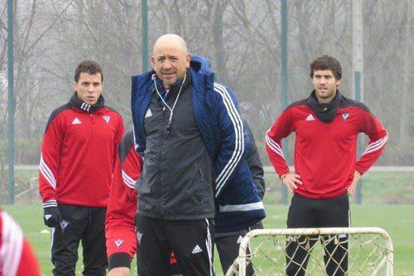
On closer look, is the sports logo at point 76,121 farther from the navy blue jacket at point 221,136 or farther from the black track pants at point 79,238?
the navy blue jacket at point 221,136

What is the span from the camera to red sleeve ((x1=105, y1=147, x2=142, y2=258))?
607cm

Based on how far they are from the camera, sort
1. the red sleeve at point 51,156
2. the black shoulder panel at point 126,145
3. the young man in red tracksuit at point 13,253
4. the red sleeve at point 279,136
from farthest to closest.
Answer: the red sleeve at point 279,136 < the red sleeve at point 51,156 < the black shoulder panel at point 126,145 < the young man in red tracksuit at point 13,253

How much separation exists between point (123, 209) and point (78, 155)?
8.70 feet

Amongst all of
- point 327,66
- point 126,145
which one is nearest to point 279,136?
point 327,66

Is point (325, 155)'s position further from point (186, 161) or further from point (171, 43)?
point (171, 43)

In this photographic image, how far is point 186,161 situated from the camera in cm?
590

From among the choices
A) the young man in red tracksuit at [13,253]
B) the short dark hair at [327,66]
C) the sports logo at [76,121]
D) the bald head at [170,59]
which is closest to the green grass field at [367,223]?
the sports logo at [76,121]

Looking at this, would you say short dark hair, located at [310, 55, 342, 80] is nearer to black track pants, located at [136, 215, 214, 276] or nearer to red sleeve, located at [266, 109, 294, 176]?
red sleeve, located at [266, 109, 294, 176]

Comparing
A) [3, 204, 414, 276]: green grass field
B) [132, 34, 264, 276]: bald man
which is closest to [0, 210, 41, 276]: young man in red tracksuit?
[132, 34, 264, 276]: bald man

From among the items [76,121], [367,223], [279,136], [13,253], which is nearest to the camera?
[13,253]

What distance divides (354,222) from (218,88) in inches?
476

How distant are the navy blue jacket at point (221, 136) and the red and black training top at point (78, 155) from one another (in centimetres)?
272

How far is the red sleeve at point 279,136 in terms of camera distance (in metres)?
8.98

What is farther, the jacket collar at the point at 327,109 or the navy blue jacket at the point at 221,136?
the jacket collar at the point at 327,109
